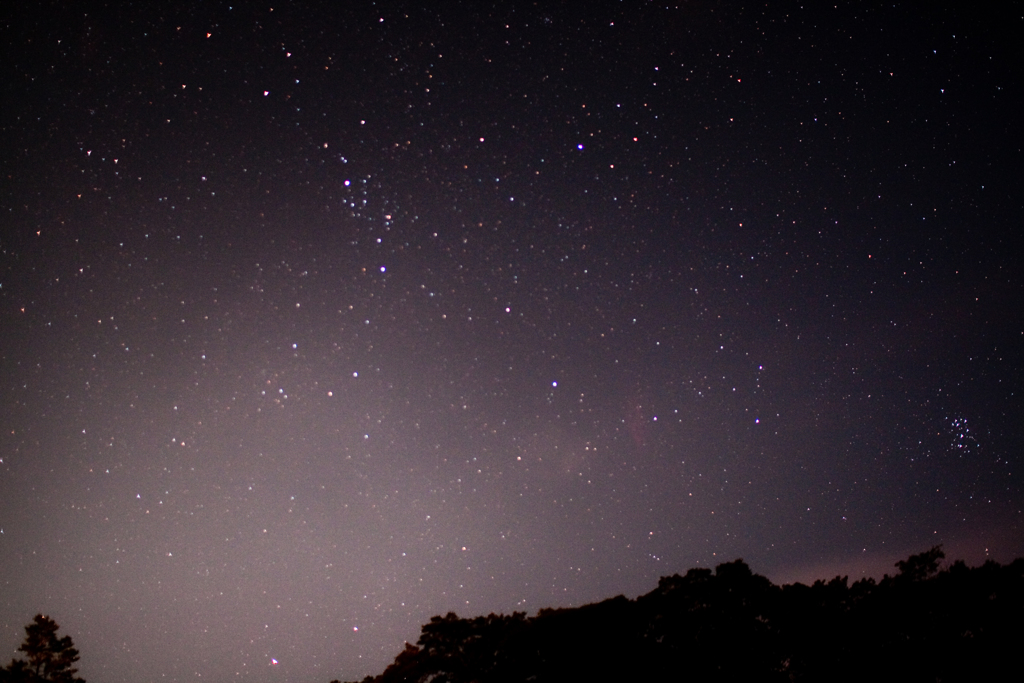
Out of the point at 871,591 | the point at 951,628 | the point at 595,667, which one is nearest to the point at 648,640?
the point at 595,667

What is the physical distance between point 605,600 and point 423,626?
13.1 ft

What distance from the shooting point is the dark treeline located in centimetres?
863

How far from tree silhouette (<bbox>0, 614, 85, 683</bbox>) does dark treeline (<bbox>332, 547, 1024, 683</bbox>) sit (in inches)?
378

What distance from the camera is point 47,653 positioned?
14734 millimetres

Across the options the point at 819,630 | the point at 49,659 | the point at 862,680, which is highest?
the point at 49,659

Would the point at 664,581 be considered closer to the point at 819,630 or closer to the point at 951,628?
the point at 819,630

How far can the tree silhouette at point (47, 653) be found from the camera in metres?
14.5

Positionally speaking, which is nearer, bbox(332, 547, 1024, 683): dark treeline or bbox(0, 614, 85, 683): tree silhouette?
bbox(332, 547, 1024, 683): dark treeline

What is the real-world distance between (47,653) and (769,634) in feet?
57.3

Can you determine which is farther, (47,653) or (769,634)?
(47,653)

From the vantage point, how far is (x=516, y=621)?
12.1 meters

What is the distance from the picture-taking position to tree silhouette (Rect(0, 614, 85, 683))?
1448 cm

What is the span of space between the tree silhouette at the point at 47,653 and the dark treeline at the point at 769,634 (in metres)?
9.60

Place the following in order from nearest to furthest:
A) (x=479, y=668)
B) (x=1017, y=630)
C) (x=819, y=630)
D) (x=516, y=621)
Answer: (x=1017, y=630) → (x=819, y=630) → (x=479, y=668) → (x=516, y=621)
